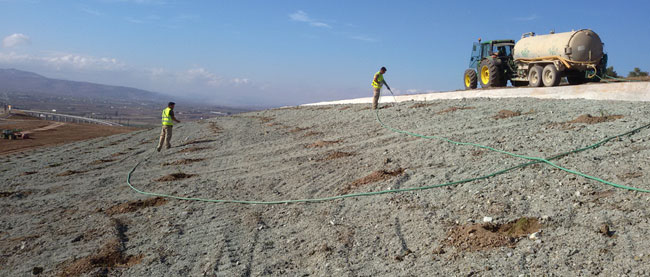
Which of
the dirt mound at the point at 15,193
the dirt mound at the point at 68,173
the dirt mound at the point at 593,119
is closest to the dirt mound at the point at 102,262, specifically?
the dirt mound at the point at 15,193

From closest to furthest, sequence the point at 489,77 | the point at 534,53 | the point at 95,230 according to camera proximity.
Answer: the point at 95,230 < the point at 534,53 < the point at 489,77

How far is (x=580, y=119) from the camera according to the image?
866cm

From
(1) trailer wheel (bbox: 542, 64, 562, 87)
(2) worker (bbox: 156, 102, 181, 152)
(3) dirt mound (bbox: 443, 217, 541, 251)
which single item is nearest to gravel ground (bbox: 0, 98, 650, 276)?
(3) dirt mound (bbox: 443, 217, 541, 251)

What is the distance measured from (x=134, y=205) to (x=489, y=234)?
6302 millimetres

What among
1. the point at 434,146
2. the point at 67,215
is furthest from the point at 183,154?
the point at 434,146

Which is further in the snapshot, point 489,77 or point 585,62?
point 489,77

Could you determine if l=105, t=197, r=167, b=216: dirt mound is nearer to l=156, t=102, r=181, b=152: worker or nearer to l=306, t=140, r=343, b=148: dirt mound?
l=306, t=140, r=343, b=148: dirt mound

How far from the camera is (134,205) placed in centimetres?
819

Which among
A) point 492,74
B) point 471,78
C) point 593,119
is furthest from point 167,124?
point 471,78

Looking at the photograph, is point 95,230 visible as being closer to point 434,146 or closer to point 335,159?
point 335,159

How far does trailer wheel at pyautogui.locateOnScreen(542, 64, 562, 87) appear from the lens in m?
15.9

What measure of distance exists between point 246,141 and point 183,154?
6.48 ft

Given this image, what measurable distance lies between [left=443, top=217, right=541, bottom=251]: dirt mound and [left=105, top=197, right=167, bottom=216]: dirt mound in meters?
5.48

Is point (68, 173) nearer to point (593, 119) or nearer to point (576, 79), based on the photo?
point (593, 119)
